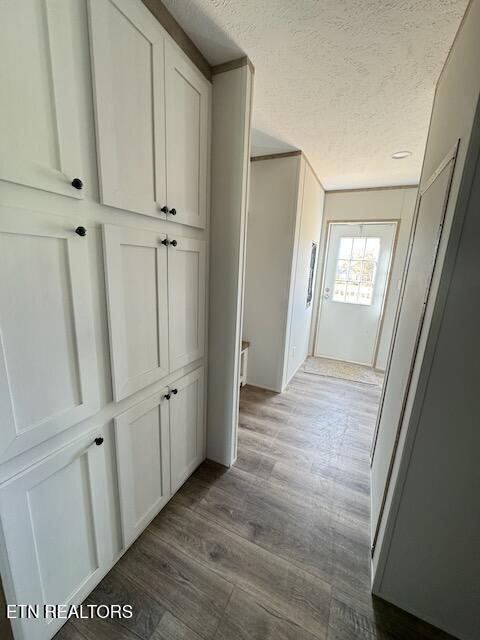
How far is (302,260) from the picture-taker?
2.97m

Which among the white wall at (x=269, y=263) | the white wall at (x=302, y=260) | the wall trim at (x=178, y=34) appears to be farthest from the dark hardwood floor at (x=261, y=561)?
the wall trim at (x=178, y=34)

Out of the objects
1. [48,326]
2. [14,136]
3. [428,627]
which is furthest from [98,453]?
[428,627]

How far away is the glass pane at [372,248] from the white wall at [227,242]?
106 inches

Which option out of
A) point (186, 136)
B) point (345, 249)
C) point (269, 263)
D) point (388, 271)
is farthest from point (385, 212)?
point (186, 136)

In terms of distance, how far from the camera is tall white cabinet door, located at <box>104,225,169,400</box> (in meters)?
0.99

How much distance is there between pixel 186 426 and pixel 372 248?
3.30 meters

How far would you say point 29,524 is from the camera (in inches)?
32.6

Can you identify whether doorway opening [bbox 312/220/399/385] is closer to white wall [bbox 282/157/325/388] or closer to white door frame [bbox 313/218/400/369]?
white door frame [bbox 313/218/400/369]

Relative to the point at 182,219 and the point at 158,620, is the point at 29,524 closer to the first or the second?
the point at 158,620

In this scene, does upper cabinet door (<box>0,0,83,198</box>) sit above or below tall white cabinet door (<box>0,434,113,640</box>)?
above

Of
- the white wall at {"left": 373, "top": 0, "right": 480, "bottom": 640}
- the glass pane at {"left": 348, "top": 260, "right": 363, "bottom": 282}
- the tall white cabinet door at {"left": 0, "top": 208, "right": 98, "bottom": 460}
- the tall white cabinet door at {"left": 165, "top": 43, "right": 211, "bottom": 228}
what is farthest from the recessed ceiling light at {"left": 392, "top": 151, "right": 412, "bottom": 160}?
the tall white cabinet door at {"left": 0, "top": 208, "right": 98, "bottom": 460}

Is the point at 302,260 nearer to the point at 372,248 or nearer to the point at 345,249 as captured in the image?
the point at 345,249

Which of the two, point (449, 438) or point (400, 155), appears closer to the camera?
point (449, 438)

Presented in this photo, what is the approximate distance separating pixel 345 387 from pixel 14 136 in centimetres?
336
